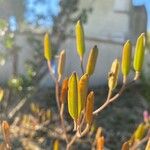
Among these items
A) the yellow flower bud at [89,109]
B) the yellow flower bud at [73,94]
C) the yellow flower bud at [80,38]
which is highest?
the yellow flower bud at [80,38]

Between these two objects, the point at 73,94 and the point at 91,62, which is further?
the point at 91,62

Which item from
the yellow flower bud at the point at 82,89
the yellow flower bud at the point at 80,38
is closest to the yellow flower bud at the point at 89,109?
the yellow flower bud at the point at 82,89

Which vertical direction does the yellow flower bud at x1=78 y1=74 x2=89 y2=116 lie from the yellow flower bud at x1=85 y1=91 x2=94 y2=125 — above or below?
above

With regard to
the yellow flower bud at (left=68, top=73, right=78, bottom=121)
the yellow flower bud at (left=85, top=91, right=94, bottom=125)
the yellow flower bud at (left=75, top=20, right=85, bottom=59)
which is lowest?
the yellow flower bud at (left=85, top=91, right=94, bottom=125)

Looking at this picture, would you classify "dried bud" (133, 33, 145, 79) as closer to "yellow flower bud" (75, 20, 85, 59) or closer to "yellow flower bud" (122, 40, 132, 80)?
"yellow flower bud" (122, 40, 132, 80)

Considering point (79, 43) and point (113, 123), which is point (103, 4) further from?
point (79, 43)

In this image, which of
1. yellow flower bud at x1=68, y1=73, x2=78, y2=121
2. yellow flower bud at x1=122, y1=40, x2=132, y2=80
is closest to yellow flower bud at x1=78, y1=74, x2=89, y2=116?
yellow flower bud at x1=68, y1=73, x2=78, y2=121

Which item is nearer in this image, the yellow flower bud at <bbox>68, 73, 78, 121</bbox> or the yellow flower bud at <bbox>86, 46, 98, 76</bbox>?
the yellow flower bud at <bbox>68, 73, 78, 121</bbox>

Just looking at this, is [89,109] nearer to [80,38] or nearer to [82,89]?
[82,89]

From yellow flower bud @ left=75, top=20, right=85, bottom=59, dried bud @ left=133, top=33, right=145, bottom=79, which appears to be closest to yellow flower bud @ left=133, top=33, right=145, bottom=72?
dried bud @ left=133, top=33, right=145, bottom=79

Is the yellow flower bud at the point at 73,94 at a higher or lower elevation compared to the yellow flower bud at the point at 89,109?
higher

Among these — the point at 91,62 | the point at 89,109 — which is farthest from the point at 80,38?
the point at 89,109

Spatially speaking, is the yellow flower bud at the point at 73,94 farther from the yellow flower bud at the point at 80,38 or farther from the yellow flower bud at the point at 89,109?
the yellow flower bud at the point at 80,38
